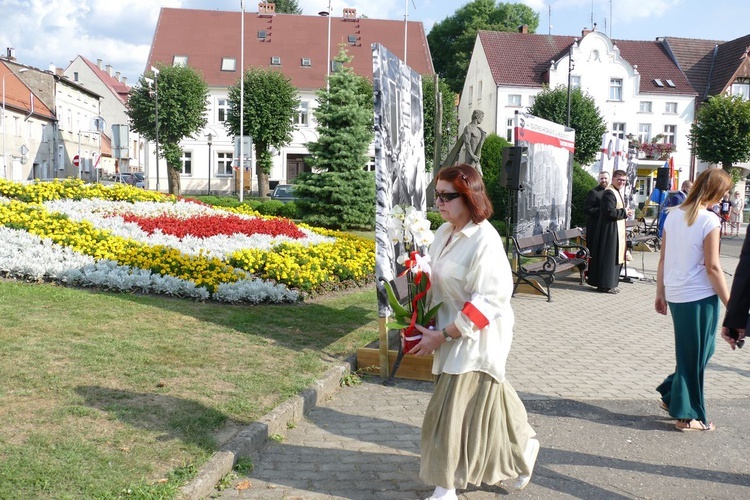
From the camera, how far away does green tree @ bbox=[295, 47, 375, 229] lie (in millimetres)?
22438

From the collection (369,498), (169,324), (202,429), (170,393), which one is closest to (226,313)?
(169,324)

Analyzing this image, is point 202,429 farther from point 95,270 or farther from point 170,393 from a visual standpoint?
point 95,270

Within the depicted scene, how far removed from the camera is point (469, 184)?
13.1 feet

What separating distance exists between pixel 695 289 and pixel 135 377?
170 inches

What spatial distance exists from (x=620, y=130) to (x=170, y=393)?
5735 cm

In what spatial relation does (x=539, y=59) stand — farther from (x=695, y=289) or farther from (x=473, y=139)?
(x=695, y=289)

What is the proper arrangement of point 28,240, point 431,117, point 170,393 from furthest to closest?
1. point 431,117
2. point 28,240
3. point 170,393

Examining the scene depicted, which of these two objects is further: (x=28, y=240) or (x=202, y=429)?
(x=28, y=240)

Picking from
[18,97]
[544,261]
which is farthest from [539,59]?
[544,261]

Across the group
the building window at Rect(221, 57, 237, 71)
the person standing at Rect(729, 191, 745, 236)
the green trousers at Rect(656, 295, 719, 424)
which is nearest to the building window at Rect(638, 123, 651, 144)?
the person standing at Rect(729, 191, 745, 236)

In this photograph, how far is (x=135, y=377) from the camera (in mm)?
5918

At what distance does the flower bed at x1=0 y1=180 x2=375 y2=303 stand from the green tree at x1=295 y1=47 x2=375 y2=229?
21.8 feet

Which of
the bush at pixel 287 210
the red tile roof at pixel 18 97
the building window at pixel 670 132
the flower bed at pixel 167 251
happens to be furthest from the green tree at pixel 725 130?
the red tile roof at pixel 18 97

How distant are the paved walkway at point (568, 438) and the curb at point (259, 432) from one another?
9cm
